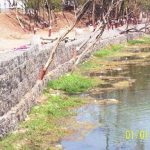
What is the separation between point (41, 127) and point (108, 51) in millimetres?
23139

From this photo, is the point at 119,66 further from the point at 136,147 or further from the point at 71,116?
the point at 136,147

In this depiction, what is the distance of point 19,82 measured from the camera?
16.2 meters

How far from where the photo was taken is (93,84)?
22688 mm

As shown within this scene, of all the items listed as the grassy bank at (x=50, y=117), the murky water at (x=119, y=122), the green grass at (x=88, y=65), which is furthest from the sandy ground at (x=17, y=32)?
the murky water at (x=119, y=122)

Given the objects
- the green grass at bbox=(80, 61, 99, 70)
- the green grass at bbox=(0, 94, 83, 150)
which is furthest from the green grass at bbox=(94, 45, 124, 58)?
the green grass at bbox=(0, 94, 83, 150)

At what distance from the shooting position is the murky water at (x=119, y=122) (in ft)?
43.1

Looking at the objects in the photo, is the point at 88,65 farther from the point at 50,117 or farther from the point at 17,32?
the point at 17,32

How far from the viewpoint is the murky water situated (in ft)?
43.1

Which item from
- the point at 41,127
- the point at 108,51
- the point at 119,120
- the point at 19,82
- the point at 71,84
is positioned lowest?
the point at 108,51

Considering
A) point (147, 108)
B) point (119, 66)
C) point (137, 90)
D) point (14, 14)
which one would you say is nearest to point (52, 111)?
point (147, 108)

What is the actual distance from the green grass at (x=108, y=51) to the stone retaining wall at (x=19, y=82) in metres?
11.1

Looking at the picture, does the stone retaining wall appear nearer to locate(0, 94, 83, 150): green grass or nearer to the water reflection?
locate(0, 94, 83, 150): green grass

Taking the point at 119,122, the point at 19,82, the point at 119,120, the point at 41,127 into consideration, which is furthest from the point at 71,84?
the point at 41,127

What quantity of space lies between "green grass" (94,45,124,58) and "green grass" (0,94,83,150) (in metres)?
16.4
